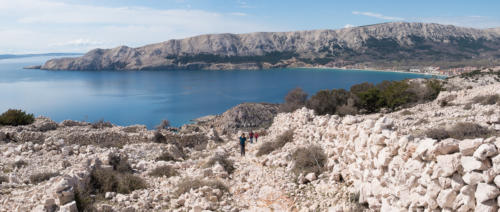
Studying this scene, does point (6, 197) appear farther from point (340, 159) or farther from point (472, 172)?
point (472, 172)

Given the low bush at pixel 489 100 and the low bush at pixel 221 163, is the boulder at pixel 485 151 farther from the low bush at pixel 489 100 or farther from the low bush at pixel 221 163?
the low bush at pixel 489 100

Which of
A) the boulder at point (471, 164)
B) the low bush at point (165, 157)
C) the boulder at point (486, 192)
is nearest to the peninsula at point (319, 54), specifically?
the low bush at point (165, 157)

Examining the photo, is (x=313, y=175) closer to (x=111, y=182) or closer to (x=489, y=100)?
(x=111, y=182)

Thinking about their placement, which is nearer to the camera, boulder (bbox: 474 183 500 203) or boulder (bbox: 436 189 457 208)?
boulder (bbox: 474 183 500 203)

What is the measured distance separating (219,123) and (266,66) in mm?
114839

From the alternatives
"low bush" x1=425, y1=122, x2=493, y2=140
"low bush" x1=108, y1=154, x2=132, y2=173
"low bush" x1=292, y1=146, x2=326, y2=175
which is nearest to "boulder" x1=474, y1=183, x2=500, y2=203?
"low bush" x1=425, y1=122, x2=493, y2=140

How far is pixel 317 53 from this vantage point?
180375 mm

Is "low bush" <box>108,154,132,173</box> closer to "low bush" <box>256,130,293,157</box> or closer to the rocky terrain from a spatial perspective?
the rocky terrain

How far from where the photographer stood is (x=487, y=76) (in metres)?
41.7

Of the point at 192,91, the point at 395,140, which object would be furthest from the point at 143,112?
the point at 395,140

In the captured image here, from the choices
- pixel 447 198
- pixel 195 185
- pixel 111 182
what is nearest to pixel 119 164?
pixel 111 182

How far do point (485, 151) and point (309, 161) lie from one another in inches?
187

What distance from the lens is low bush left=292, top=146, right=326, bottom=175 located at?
7.86m

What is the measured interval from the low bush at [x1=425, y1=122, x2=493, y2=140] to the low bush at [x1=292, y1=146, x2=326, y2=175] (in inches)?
94.2
